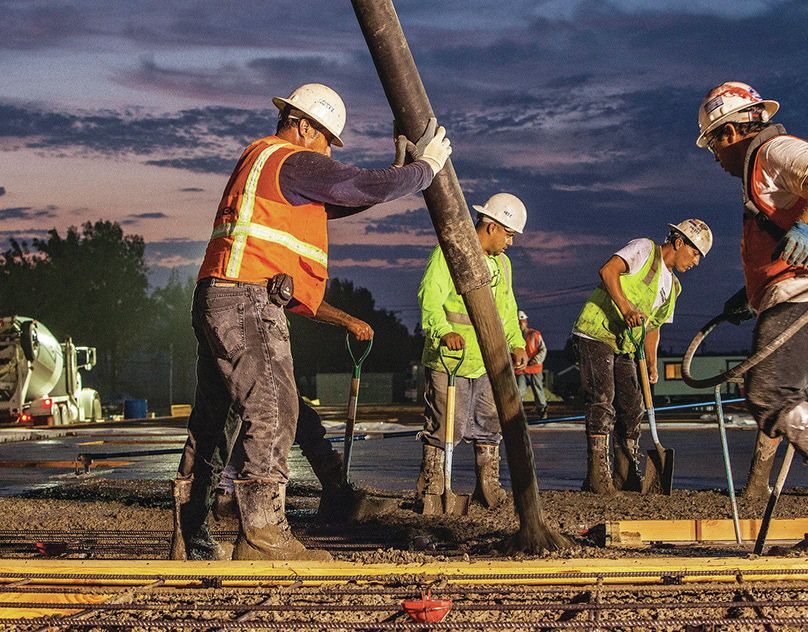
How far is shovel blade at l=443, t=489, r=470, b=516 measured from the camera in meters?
6.46

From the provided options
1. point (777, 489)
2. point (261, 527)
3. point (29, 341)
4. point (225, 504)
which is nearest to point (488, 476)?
point (225, 504)

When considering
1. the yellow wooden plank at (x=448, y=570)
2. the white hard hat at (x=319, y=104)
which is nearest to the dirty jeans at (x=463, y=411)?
the white hard hat at (x=319, y=104)

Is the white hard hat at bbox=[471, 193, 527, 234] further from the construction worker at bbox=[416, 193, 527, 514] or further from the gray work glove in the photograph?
the gray work glove

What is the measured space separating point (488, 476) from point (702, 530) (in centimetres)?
213

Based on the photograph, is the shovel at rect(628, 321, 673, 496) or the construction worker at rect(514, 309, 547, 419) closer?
the shovel at rect(628, 321, 673, 496)

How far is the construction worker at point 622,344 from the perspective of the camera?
7559 millimetres

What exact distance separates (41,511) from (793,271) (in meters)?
5.68

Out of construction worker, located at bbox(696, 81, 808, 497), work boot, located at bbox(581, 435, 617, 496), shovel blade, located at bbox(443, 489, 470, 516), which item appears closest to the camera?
construction worker, located at bbox(696, 81, 808, 497)

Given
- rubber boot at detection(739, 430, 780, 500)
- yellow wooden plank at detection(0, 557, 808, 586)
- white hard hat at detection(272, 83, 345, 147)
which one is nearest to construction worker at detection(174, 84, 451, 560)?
white hard hat at detection(272, 83, 345, 147)

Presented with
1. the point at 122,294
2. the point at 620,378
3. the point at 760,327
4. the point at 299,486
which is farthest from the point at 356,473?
the point at 122,294

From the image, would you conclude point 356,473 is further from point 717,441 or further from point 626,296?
point 717,441

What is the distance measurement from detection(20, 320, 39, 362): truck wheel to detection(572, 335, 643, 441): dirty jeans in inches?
549

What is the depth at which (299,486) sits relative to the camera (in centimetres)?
872

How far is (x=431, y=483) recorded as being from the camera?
662cm
